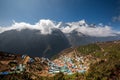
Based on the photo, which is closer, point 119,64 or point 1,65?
point 119,64

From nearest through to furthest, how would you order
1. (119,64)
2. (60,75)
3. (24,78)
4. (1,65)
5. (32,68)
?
(60,75)
(24,78)
(119,64)
(1,65)
(32,68)

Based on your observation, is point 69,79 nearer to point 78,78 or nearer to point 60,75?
point 78,78

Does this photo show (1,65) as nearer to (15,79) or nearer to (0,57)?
(0,57)

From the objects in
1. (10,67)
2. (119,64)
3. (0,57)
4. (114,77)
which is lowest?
(114,77)

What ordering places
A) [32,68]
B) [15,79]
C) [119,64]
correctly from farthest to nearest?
1. [32,68]
2. [119,64]
3. [15,79]

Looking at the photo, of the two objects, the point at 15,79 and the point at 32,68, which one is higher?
the point at 32,68

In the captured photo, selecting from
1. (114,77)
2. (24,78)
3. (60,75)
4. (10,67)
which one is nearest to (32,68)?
(10,67)

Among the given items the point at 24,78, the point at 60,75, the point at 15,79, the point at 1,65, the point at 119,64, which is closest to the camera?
the point at 60,75

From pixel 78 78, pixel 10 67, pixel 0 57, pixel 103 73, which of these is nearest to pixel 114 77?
pixel 103 73

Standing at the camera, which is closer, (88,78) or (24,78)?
(88,78)
